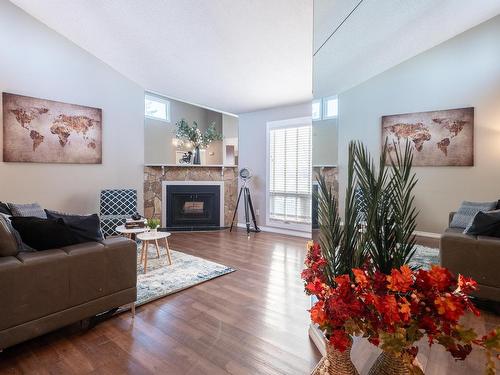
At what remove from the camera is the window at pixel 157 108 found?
7.62m

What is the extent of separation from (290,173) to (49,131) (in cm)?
421

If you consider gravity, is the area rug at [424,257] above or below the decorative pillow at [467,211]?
below

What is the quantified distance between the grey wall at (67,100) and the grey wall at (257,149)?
7.13ft

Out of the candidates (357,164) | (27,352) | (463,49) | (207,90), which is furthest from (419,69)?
(207,90)

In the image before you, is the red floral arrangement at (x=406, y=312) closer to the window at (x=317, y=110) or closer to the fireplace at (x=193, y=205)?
the window at (x=317, y=110)

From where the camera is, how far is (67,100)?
4.69 meters

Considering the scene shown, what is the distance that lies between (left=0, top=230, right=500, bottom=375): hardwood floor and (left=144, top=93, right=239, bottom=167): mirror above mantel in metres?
4.92

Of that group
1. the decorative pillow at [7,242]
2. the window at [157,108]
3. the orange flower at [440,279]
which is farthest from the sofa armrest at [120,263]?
the window at [157,108]

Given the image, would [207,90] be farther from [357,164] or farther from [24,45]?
[357,164]

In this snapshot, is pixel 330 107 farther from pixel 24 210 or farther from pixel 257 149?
pixel 257 149

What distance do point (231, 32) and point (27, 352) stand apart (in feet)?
12.4

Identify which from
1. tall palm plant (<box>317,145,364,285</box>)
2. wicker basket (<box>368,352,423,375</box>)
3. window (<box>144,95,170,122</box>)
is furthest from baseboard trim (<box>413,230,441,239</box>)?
window (<box>144,95,170,122</box>)

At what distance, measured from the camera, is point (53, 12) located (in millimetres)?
4082

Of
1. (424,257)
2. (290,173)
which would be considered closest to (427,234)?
(424,257)
